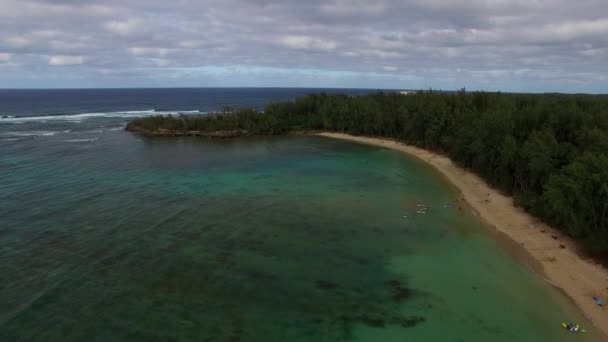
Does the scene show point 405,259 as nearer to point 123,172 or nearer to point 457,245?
point 457,245

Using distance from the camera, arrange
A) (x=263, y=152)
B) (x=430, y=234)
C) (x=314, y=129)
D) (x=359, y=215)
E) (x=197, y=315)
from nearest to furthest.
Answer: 1. (x=197, y=315)
2. (x=430, y=234)
3. (x=359, y=215)
4. (x=263, y=152)
5. (x=314, y=129)

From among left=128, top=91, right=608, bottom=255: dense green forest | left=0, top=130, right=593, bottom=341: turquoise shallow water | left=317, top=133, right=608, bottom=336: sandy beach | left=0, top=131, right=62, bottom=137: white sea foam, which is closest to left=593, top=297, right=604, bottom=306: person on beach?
left=317, top=133, right=608, bottom=336: sandy beach

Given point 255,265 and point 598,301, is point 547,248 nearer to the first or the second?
point 598,301

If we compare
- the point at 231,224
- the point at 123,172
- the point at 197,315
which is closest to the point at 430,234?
the point at 231,224

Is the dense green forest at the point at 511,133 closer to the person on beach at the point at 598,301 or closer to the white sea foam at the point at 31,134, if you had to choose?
the person on beach at the point at 598,301

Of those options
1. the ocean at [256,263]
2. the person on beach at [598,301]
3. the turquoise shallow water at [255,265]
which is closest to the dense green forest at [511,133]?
the person on beach at [598,301]
